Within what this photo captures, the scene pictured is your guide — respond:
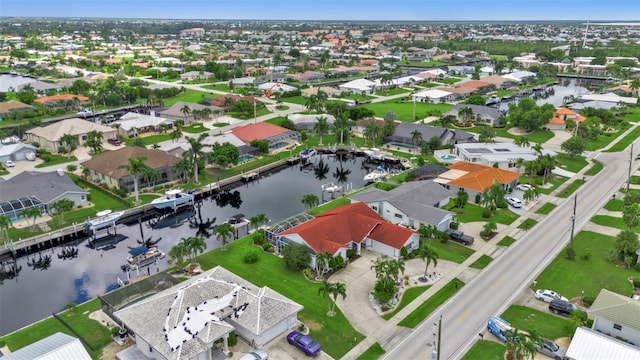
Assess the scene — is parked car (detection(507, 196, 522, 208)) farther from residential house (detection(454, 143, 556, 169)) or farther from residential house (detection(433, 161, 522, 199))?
residential house (detection(454, 143, 556, 169))

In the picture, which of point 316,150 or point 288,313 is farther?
point 316,150

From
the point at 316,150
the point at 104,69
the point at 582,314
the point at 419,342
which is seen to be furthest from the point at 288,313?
the point at 104,69

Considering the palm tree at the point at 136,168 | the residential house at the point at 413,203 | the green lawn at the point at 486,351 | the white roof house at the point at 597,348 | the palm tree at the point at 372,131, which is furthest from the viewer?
the palm tree at the point at 372,131

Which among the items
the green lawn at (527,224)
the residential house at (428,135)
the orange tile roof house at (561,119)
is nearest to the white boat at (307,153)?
the residential house at (428,135)

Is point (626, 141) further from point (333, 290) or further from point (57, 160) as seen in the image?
point (57, 160)

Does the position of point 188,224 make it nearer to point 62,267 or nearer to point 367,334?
point 62,267

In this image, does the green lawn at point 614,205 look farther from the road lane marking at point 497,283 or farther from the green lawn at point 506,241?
the road lane marking at point 497,283
